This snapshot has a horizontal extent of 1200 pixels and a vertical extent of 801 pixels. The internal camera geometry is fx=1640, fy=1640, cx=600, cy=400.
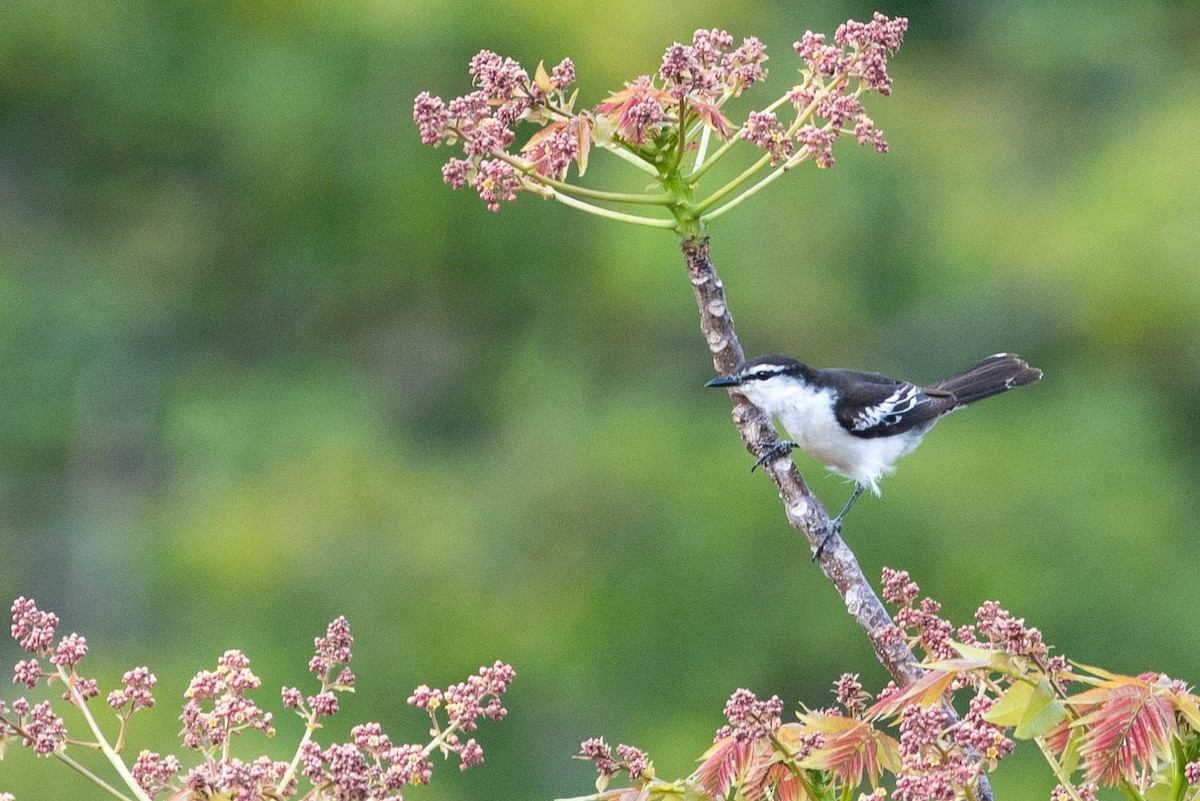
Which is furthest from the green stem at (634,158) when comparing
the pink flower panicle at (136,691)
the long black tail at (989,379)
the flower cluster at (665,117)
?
the long black tail at (989,379)

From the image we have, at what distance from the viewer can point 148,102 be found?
29.1 feet

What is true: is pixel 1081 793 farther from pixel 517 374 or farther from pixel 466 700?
pixel 517 374

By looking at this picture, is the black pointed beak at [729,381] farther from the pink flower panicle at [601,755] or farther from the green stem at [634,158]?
the pink flower panicle at [601,755]

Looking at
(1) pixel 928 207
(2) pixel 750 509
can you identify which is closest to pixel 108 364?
(2) pixel 750 509

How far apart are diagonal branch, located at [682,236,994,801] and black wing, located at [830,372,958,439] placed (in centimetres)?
144

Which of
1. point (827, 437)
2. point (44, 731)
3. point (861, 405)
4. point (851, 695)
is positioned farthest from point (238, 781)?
point (861, 405)

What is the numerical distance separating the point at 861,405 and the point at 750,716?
196 cm

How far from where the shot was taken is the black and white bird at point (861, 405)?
3.28 meters

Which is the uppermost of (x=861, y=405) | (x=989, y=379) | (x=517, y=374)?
(x=517, y=374)

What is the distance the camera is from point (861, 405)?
11.6ft

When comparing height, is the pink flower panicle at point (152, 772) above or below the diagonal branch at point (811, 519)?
below

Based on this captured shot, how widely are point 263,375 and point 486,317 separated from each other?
126 centimetres

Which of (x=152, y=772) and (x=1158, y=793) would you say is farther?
(x=1158, y=793)

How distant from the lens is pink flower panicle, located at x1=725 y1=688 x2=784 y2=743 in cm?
165
